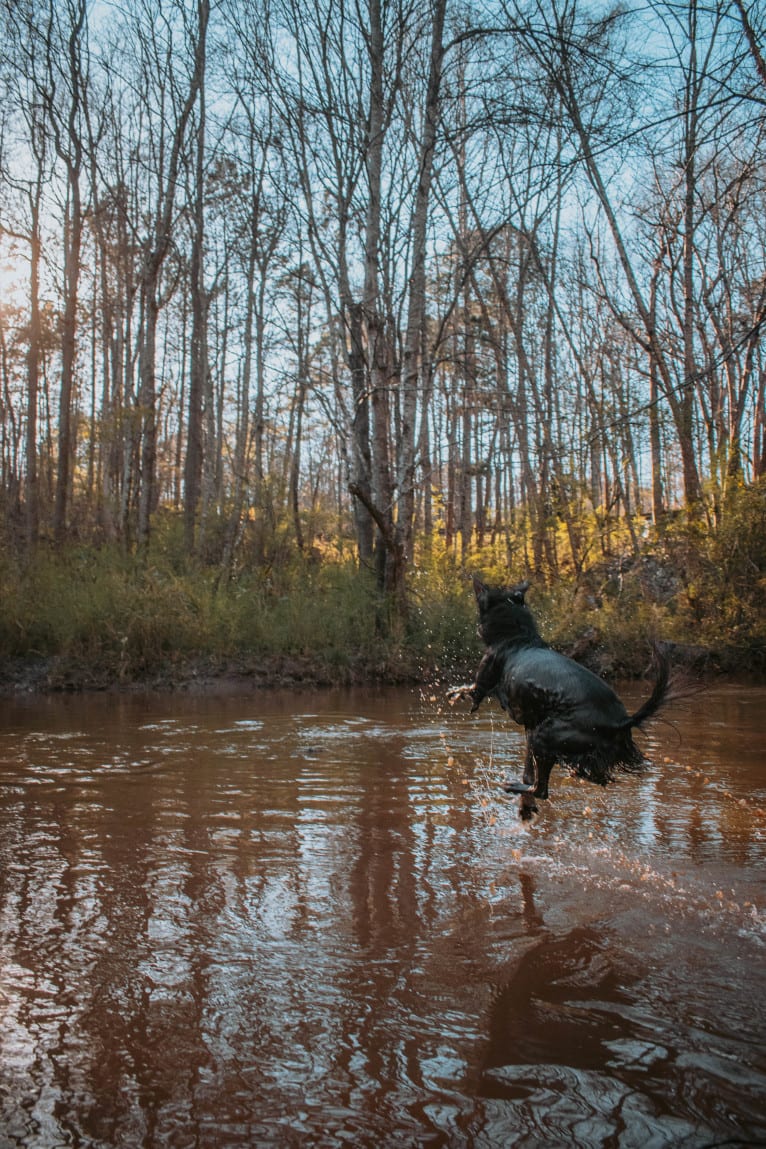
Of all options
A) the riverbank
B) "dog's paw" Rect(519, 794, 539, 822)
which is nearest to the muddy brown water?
"dog's paw" Rect(519, 794, 539, 822)

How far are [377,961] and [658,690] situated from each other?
6.71ft

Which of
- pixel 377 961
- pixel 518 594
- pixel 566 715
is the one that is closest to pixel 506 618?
pixel 518 594

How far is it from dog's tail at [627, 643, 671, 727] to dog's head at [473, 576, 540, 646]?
94 cm

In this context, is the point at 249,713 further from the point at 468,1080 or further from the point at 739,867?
the point at 468,1080

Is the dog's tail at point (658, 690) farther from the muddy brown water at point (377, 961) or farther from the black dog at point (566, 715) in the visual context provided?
the muddy brown water at point (377, 961)

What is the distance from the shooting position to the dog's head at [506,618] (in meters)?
5.19

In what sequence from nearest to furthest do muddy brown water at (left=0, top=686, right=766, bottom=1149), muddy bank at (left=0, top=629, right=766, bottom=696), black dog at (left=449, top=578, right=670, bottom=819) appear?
1. muddy brown water at (left=0, top=686, right=766, bottom=1149)
2. black dog at (left=449, top=578, right=670, bottom=819)
3. muddy bank at (left=0, top=629, right=766, bottom=696)

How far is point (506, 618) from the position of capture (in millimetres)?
5191

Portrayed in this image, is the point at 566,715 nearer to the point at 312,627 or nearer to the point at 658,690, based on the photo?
the point at 658,690

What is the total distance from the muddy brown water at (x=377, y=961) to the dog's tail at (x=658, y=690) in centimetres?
83

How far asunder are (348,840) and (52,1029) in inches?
94.4

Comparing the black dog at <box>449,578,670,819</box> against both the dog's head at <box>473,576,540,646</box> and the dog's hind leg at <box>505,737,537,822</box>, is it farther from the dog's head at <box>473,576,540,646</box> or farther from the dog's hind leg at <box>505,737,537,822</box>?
the dog's head at <box>473,576,540,646</box>

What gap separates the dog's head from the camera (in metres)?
5.19

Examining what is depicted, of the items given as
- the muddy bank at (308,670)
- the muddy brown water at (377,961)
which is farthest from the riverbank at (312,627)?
the muddy brown water at (377,961)
